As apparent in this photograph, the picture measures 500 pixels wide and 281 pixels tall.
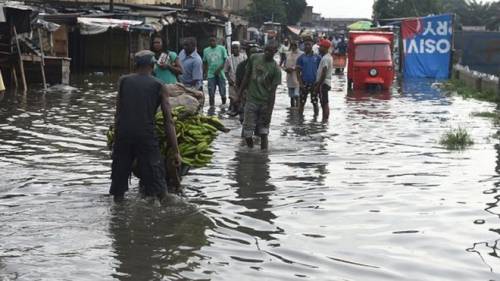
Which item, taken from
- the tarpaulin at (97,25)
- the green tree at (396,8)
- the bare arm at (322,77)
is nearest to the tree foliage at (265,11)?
the green tree at (396,8)

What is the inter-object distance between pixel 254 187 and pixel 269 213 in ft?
3.92

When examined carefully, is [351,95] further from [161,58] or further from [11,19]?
[161,58]

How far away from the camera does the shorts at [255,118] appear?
10.3 meters

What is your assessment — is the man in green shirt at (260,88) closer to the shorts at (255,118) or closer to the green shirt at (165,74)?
the shorts at (255,118)

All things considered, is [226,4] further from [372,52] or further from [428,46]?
[372,52]

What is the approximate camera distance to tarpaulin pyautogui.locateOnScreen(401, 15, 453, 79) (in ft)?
90.6

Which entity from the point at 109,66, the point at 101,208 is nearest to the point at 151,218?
the point at 101,208

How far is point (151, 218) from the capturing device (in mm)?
6715

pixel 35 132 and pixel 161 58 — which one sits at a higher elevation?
pixel 161 58

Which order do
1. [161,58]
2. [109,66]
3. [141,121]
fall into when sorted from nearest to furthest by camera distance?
1. [141,121]
2. [161,58]
3. [109,66]

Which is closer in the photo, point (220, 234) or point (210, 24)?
point (220, 234)

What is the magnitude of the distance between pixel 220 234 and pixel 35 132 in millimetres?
6790

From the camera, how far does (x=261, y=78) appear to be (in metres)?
10.2

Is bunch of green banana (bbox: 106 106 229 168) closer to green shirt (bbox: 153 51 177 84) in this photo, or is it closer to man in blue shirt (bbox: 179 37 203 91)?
green shirt (bbox: 153 51 177 84)
